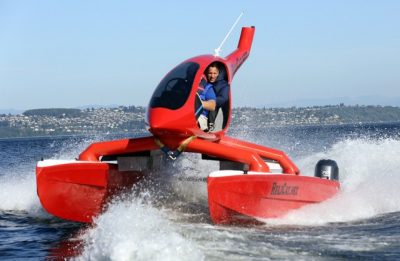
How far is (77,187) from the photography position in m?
11.6

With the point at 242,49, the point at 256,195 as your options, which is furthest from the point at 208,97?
the point at 242,49

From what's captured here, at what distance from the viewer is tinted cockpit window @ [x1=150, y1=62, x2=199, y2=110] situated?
10852 millimetres

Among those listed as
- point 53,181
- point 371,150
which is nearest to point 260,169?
point 53,181

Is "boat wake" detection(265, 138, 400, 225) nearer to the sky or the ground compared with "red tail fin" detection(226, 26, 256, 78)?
nearer to the ground

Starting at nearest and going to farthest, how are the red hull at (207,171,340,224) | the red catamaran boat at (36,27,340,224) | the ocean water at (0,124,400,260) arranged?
the ocean water at (0,124,400,260)
the red hull at (207,171,340,224)
the red catamaran boat at (36,27,340,224)

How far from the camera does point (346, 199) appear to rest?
1283cm

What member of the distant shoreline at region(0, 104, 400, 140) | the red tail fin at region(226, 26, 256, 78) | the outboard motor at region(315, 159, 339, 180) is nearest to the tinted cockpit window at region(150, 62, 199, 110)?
the outboard motor at region(315, 159, 339, 180)

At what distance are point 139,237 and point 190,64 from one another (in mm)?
4283

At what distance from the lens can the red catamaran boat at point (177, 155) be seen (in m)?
10.7

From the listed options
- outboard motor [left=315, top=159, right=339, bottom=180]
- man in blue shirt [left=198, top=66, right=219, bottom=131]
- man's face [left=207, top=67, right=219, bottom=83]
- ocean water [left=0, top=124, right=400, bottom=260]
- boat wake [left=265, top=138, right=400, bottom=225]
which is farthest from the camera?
outboard motor [left=315, top=159, right=339, bottom=180]

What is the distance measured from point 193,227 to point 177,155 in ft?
4.31

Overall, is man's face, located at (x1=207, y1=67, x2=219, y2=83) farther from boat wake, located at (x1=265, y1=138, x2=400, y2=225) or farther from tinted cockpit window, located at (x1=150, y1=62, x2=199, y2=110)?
boat wake, located at (x1=265, y1=138, x2=400, y2=225)

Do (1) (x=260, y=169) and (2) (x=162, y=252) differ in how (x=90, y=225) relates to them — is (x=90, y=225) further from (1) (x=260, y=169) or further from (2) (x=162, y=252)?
(2) (x=162, y=252)

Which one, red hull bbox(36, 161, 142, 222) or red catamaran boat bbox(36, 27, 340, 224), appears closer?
red catamaran boat bbox(36, 27, 340, 224)
